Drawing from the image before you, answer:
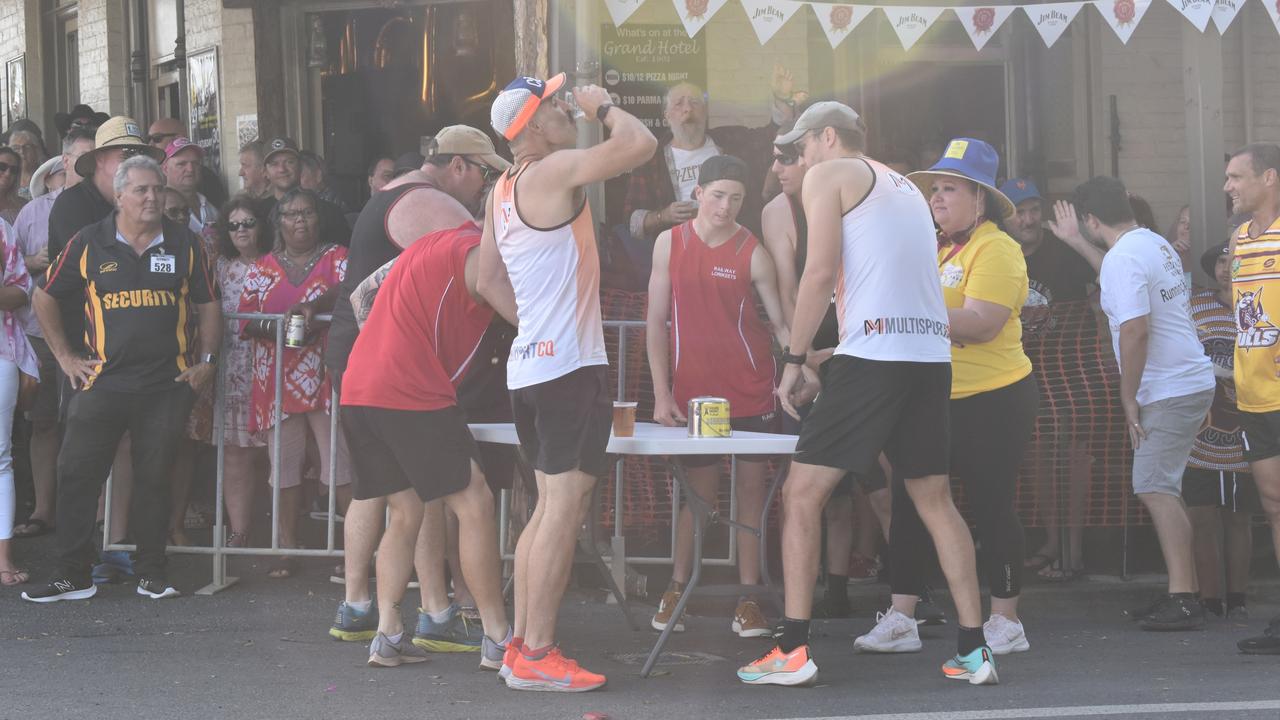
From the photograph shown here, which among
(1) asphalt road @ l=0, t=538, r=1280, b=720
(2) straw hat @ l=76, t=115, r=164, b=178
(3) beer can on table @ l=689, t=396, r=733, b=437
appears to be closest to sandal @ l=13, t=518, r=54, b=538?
(1) asphalt road @ l=0, t=538, r=1280, b=720

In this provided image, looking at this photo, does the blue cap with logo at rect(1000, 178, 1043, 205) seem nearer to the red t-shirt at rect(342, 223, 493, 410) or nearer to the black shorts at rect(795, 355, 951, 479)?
the black shorts at rect(795, 355, 951, 479)

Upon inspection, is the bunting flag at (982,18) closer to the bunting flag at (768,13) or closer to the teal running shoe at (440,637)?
the bunting flag at (768,13)

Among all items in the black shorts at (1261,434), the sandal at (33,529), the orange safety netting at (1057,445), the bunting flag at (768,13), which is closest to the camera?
the black shorts at (1261,434)

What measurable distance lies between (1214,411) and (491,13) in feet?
21.7

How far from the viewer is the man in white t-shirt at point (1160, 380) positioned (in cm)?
695

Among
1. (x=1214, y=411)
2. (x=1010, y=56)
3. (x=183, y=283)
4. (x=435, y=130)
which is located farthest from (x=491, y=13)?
(x=1214, y=411)

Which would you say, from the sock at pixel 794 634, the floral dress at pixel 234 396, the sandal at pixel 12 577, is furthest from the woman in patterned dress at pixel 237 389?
the sock at pixel 794 634

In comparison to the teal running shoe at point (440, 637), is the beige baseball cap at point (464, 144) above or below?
above

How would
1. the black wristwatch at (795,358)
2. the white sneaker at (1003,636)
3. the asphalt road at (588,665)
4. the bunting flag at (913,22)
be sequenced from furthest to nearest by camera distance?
the bunting flag at (913,22) < the white sneaker at (1003,636) < the black wristwatch at (795,358) < the asphalt road at (588,665)

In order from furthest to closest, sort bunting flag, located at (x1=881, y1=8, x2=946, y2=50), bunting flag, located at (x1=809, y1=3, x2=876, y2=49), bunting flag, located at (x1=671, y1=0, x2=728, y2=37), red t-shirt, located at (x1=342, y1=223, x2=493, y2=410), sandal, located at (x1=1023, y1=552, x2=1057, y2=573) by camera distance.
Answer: bunting flag, located at (x1=881, y1=8, x2=946, y2=50)
bunting flag, located at (x1=809, y1=3, x2=876, y2=49)
bunting flag, located at (x1=671, y1=0, x2=728, y2=37)
sandal, located at (x1=1023, y1=552, x2=1057, y2=573)
red t-shirt, located at (x1=342, y1=223, x2=493, y2=410)

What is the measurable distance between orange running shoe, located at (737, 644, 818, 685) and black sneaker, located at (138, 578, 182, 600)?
321cm

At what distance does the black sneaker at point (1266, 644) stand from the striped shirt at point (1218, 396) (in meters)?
1.18

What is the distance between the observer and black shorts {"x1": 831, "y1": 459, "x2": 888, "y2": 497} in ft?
23.5

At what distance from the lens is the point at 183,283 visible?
302 inches
